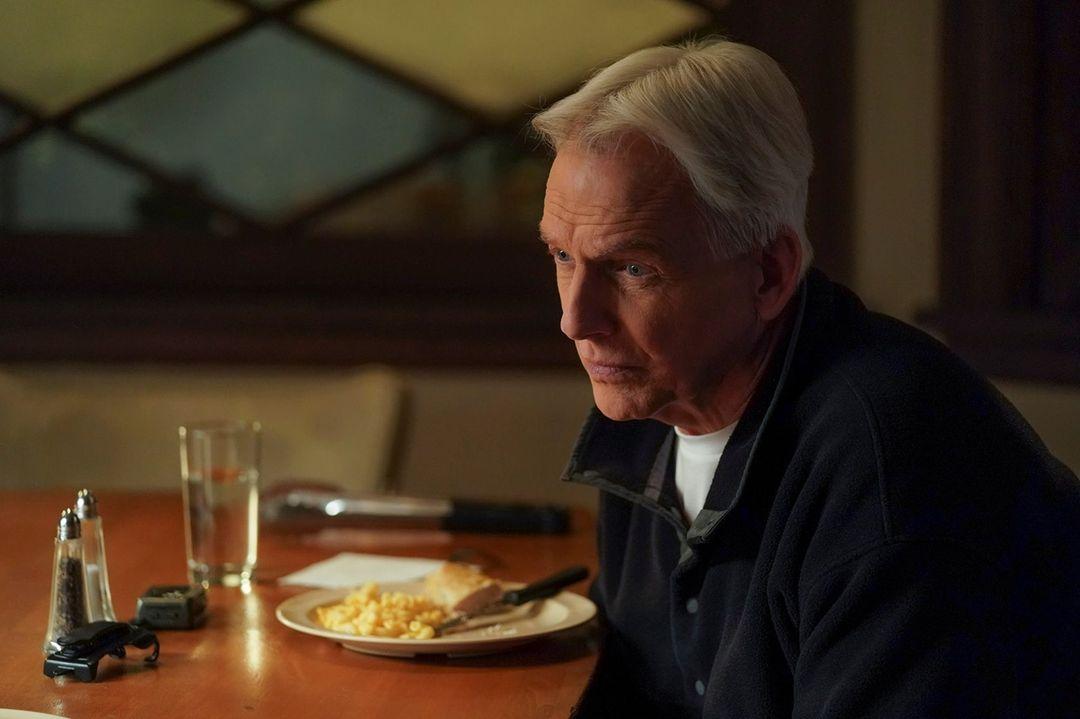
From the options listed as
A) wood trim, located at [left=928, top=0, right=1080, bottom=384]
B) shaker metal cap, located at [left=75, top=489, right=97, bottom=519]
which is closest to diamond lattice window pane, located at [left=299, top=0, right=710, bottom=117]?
wood trim, located at [left=928, top=0, right=1080, bottom=384]

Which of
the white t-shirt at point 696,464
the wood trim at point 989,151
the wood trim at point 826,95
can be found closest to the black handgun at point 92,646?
the white t-shirt at point 696,464

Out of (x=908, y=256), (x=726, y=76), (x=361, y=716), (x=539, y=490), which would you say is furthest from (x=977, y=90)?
(x=361, y=716)

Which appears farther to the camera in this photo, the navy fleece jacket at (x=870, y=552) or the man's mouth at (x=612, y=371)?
the man's mouth at (x=612, y=371)

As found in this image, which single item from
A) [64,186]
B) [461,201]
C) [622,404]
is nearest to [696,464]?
[622,404]

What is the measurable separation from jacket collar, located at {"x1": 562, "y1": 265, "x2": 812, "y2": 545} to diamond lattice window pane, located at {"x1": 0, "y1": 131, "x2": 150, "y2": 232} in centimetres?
196

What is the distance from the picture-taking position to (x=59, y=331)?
10.5ft

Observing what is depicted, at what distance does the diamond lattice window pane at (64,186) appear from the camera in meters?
3.32

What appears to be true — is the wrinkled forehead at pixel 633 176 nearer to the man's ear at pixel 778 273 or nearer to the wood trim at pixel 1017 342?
the man's ear at pixel 778 273

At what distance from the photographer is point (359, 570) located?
1.78 meters

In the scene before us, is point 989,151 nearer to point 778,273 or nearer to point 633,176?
point 778,273

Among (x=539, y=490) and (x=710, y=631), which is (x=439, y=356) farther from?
(x=710, y=631)

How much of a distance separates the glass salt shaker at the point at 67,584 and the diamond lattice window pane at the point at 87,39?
2.08m

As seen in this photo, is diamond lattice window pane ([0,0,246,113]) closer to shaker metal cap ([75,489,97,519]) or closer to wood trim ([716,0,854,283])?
wood trim ([716,0,854,283])

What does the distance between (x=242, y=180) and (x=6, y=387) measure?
2.68 ft
